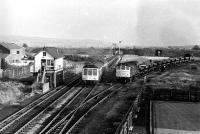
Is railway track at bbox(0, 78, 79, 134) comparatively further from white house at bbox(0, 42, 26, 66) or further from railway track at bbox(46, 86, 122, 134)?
white house at bbox(0, 42, 26, 66)

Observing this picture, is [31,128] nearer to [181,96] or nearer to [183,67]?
[181,96]

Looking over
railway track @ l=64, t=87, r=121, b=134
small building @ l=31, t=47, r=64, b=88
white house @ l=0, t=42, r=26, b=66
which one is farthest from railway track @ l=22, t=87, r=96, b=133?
white house @ l=0, t=42, r=26, b=66

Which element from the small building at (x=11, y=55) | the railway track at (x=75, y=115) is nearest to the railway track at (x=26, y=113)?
the railway track at (x=75, y=115)

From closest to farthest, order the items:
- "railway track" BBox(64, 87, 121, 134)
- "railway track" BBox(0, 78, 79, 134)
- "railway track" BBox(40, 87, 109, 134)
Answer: "railway track" BBox(40, 87, 109, 134) < "railway track" BBox(64, 87, 121, 134) < "railway track" BBox(0, 78, 79, 134)

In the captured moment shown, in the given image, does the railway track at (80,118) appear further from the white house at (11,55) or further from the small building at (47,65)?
the white house at (11,55)

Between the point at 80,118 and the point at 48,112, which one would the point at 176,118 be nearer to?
the point at 80,118

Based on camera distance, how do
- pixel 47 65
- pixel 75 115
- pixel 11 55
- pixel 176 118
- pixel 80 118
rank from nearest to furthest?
pixel 176 118 < pixel 80 118 < pixel 75 115 < pixel 47 65 < pixel 11 55

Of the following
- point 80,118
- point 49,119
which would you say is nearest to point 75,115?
point 80,118
